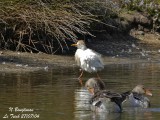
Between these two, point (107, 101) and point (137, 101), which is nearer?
point (107, 101)

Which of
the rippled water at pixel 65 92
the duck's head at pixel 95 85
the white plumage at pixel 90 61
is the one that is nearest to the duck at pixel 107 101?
the rippled water at pixel 65 92

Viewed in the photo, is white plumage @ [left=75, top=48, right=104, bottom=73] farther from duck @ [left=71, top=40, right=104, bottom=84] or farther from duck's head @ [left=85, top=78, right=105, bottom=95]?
duck's head @ [left=85, top=78, right=105, bottom=95]

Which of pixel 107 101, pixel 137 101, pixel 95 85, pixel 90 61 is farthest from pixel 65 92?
pixel 90 61

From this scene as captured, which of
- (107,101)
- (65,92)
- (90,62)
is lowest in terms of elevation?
(65,92)

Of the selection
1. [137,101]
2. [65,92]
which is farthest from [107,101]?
[65,92]

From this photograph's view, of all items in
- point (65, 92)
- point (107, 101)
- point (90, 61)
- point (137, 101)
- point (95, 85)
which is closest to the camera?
point (107, 101)

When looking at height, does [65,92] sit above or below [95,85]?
below

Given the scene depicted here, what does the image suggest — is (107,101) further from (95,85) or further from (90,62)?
(90,62)

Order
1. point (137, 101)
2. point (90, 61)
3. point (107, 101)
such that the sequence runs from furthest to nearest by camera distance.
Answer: point (90, 61) → point (137, 101) → point (107, 101)

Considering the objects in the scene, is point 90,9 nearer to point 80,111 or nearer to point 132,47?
point 132,47

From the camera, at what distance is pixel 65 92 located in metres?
12.1

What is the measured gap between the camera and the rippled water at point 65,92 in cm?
995

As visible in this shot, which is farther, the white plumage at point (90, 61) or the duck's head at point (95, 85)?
the white plumage at point (90, 61)

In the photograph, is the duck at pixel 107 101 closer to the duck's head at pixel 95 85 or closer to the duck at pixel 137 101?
the duck at pixel 137 101
